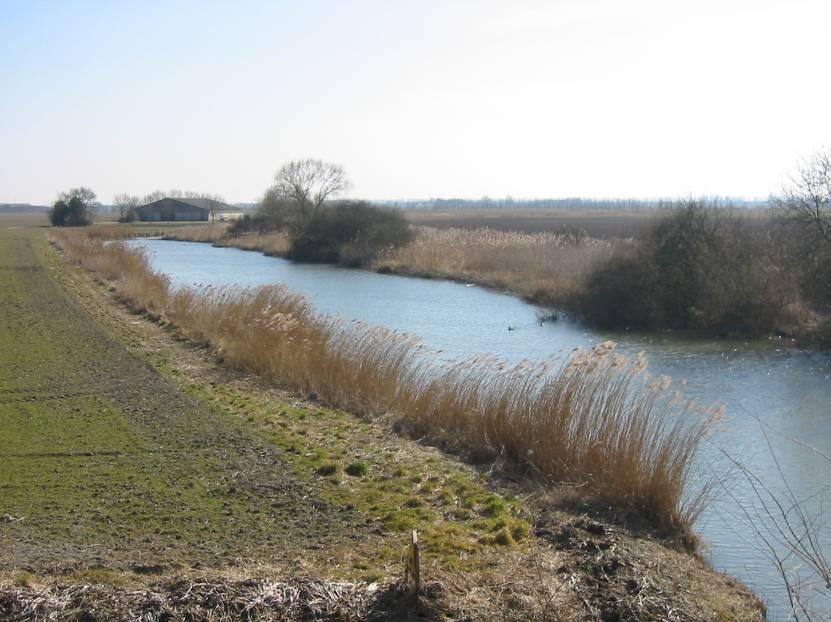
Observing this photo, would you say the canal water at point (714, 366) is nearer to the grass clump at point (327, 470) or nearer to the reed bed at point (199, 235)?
the grass clump at point (327, 470)

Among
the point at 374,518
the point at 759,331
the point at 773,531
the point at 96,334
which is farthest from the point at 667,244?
the point at 374,518

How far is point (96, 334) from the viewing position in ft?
57.0

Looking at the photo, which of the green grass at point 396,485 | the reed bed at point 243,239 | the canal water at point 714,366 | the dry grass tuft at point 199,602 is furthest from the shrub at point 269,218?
the dry grass tuft at point 199,602

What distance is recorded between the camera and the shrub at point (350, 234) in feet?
143

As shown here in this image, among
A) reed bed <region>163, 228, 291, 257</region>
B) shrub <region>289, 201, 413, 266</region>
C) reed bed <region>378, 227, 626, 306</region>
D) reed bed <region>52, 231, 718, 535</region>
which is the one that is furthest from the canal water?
reed bed <region>163, 228, 291, 257</region>

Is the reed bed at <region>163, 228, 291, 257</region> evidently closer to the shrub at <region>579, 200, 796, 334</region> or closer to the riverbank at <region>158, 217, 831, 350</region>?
the riverbank at <region>158, 217, 831, 350</region>

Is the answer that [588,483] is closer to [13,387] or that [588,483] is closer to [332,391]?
[332,391]

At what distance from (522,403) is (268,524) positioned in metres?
3.53

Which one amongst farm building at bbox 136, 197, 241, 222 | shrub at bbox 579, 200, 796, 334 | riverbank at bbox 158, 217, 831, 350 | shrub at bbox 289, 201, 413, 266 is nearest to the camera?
riverbank at bbox 158, 217, 831, 350

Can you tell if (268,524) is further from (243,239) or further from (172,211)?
(172,211)

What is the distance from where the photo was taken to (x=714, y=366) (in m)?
18.6

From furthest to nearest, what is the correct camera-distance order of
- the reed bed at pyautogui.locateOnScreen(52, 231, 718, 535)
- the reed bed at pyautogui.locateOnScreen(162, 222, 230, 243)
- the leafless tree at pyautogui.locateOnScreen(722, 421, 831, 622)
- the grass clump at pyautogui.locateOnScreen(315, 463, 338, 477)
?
1. the reed bed at pyautogui.locateOnScreen(162, 222, 230, 243)
2. the grass clump at pyautogui.locateOnScreen(315, 463, 338, 477)
3. the reed bed at pyautogui.locateOnScreen(52, 231, 718, 535)
4. the leafless tree at pyautogui.locateOnScreen(722, 421, 831, 622)

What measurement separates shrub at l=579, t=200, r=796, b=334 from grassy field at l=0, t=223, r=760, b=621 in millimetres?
15064

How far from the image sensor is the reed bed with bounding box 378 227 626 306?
1103 inches
